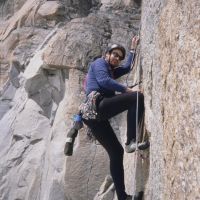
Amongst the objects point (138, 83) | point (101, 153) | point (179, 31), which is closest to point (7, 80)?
point (101, 153)

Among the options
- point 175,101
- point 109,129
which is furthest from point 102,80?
point 175,101

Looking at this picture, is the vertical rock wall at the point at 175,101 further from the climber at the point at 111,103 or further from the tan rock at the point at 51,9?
the tan rock at the point at 51,9

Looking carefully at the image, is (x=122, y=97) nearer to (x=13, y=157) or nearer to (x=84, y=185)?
(x=84, y=185)

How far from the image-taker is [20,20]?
17.2 m

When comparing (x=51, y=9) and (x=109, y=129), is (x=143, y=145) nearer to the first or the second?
(x=109, y=129)

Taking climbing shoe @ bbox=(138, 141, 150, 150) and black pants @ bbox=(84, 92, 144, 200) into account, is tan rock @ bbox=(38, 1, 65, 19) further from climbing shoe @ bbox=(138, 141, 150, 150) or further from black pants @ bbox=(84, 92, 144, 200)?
climbing shoe @ bbox=(138, 141, 150, 150)

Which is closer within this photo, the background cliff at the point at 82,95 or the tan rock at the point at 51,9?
the background cliff at the point at 82,95

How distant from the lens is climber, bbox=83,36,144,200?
7.52 m

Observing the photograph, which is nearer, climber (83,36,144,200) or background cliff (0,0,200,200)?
background cliff (0,0,200,200)

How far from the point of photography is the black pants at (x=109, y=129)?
754 centimetres

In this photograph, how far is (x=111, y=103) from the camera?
7531 mm

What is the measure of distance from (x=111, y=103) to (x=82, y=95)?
13.8 ft

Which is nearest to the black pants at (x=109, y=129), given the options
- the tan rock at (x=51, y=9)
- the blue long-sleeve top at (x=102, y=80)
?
the blue long-sleeve top at (x=102, y=80)

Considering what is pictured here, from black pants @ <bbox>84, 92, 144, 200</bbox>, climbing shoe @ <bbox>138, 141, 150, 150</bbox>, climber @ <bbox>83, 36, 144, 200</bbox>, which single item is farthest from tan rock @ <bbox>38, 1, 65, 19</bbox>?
climbing shoe @ <bbox>138, 141, 150, 150</bbox>
